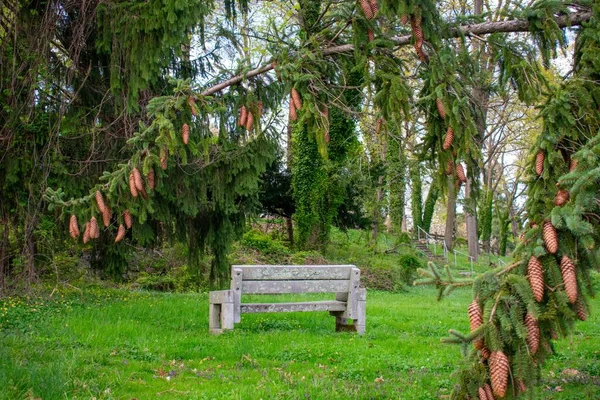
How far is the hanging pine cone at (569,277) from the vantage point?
10.2ft

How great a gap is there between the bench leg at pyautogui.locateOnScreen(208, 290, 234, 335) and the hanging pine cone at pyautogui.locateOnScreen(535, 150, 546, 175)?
4.80 meters

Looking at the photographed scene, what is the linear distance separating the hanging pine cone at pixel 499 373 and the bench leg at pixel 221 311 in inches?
227

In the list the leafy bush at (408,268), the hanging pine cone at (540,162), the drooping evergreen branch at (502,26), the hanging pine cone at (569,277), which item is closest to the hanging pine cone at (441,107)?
the drooping evergreen branch at (502,26)

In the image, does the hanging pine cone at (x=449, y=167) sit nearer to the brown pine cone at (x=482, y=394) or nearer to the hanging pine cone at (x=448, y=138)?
the hanging pine cone at (x=448, y=138)

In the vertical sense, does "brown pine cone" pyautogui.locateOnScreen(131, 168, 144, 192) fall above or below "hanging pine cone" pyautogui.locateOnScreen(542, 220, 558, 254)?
above

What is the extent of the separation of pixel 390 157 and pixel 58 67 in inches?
802

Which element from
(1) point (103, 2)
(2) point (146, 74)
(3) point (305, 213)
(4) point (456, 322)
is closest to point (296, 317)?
(4) point (456, 322)

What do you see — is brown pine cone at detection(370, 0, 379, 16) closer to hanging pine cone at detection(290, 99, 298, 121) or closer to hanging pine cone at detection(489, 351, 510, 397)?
hanging pine cone at detection(290, 99, 298, 121)

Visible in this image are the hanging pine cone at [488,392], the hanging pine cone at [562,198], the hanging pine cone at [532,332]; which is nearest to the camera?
the hanging pine cone at [532,332]

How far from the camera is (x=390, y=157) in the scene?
28734mm

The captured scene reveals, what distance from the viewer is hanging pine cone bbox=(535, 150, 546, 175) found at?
4.95 metres

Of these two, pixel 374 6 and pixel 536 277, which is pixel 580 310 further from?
pixel 374 6

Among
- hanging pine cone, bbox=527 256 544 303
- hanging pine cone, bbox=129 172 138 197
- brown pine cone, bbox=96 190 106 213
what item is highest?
hanging pine cone, bbox=129 172 138 197

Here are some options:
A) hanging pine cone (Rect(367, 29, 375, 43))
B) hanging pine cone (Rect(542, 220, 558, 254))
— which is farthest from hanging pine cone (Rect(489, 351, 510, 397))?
hanging pine cone (Rect(367, 29, 375, 43))
